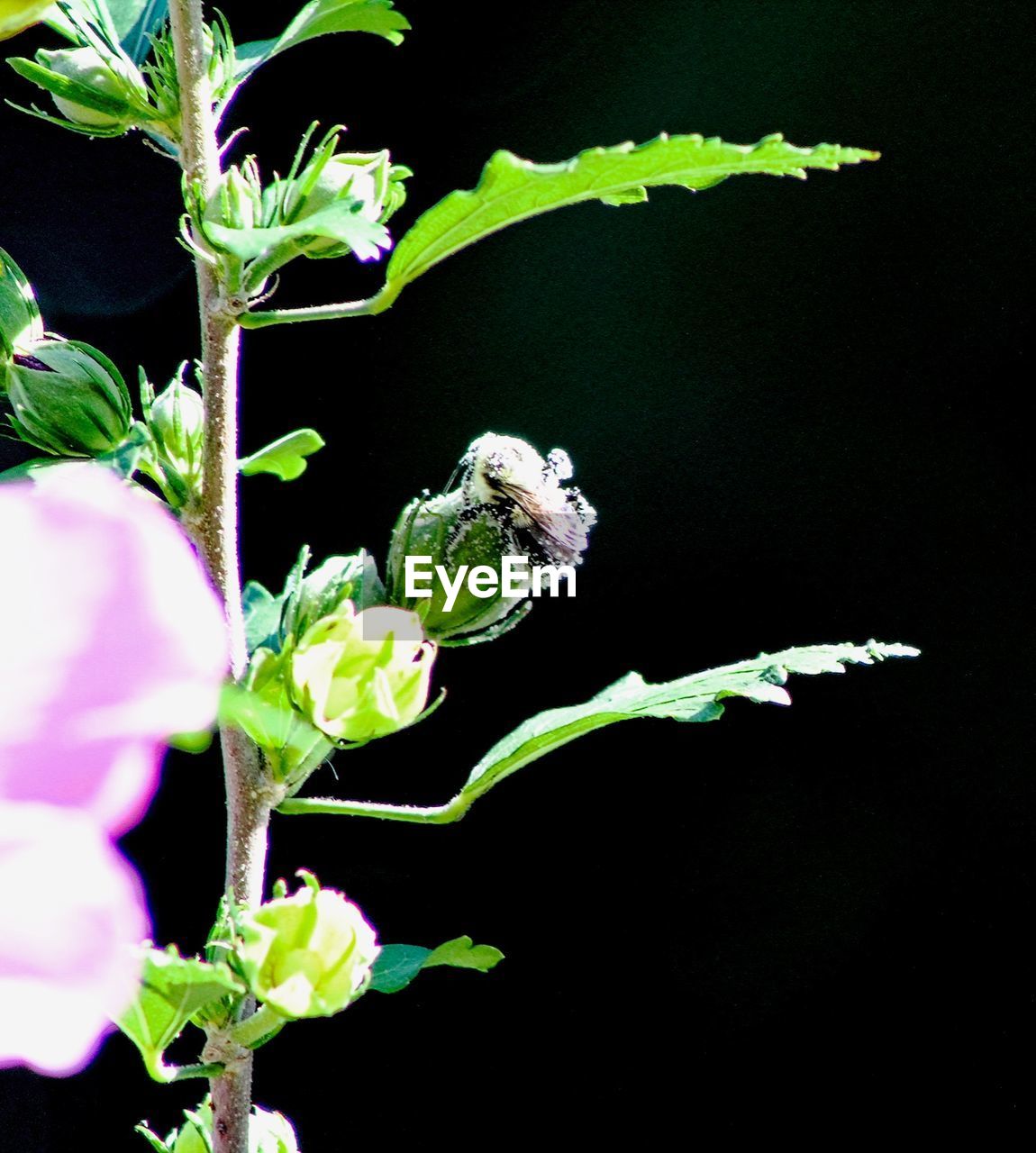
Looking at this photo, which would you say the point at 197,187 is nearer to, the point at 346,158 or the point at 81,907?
the point at 346,158

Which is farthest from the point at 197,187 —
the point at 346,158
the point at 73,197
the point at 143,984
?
the point at 73,197

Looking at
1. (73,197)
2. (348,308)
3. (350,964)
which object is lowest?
(350,964)

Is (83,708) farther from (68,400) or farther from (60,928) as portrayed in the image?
(68,400)

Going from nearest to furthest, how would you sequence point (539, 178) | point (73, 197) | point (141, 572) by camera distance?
point (141, 572) < point (539, 178) < point (73, 197)

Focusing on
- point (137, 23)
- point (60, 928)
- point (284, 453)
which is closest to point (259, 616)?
point (284, 453)

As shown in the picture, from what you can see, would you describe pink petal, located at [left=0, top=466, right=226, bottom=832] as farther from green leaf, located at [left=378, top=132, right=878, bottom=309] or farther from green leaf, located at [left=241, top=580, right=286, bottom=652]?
green leaf, located at [left=241, top=580, right=286, bottom=652]

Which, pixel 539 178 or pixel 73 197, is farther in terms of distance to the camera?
pixel 73 197
